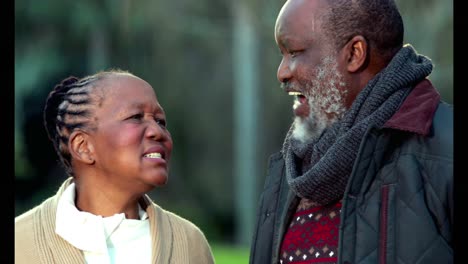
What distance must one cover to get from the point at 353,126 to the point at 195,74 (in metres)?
18.3

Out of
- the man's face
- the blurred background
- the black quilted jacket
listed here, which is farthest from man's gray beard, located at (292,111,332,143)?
the blurred background

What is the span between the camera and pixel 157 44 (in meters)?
20.5

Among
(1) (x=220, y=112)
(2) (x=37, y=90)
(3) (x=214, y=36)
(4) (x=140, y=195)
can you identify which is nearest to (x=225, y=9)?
(3) (x=214, y=36)

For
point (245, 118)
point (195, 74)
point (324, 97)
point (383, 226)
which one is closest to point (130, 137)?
point (324, 97)

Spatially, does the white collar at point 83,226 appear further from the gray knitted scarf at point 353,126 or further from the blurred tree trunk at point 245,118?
the blurred tree trunk at point 245,118

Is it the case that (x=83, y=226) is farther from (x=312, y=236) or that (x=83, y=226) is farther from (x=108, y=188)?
(x=312, y=236)

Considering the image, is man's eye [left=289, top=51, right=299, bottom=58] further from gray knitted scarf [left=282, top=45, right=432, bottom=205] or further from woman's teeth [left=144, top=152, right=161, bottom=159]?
woman's teeth [left=144, top=152, right=161, bottom=159]

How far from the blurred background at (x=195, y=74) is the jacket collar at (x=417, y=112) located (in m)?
14.5

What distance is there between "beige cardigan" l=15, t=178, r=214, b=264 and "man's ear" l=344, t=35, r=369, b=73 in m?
0.94

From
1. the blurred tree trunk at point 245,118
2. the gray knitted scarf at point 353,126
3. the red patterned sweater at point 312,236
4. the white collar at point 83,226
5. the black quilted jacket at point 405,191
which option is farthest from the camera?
the blurred tree trunk at point 245,118

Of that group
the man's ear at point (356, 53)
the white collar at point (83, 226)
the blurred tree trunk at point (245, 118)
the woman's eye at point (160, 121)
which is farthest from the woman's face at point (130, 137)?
the blurred tree trunk at point (245, 118)

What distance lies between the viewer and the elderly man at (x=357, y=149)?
2.90 meters

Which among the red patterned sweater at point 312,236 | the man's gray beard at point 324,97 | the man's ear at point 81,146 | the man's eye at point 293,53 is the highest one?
the man's eye at point 293,53
